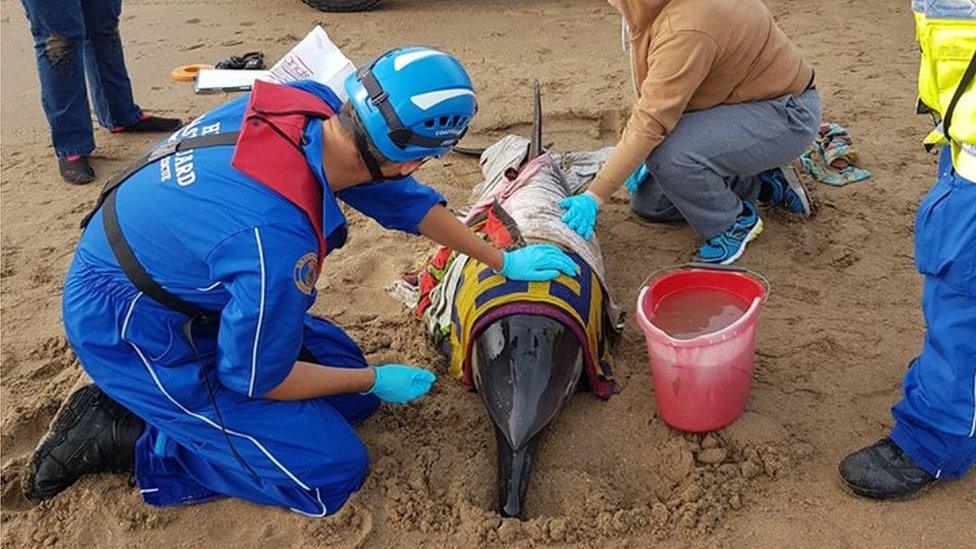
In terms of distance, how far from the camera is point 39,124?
5.92 metres

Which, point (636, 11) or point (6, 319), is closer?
point (636, 11)

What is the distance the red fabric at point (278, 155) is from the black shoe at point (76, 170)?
309cm

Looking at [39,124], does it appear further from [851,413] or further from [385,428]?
[851,413]

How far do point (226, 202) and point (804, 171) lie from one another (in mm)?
3275

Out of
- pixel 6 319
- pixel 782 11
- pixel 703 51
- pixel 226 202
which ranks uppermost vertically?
pixel 226 202

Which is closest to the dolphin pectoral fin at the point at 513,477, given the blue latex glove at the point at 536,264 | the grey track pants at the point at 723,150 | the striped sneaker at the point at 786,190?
the blue latex glove at the point at 536,264

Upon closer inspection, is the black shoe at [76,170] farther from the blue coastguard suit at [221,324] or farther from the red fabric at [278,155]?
the red fabric at [278,155]

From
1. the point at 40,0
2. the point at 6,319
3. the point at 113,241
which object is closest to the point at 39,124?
the point at 40,0

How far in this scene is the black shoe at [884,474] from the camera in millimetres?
2682

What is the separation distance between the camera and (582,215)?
11.5 ft

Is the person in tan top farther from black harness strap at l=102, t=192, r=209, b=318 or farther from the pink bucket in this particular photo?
black harness strap at l=102, t=192, r=209, b=318

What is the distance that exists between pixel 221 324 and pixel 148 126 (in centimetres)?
370

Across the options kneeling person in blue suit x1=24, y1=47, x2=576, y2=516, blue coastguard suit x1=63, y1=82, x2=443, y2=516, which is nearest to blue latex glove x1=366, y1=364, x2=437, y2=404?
kneeling person in blue suit x1=24, y1=47, x2=576, y2=516

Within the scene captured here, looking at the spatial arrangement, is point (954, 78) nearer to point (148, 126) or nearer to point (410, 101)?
point (410, 101)
